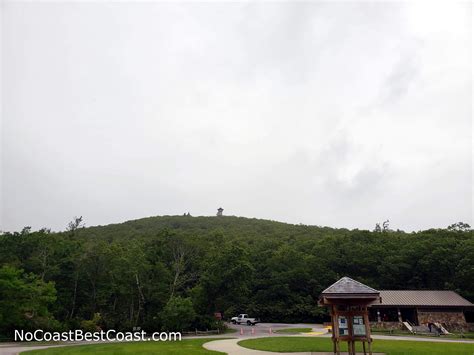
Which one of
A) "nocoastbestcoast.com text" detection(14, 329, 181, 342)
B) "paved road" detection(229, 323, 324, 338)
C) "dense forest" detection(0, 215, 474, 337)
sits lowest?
"paved road" detection(229, 323, 324, 338)

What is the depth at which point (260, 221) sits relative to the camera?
91.5m

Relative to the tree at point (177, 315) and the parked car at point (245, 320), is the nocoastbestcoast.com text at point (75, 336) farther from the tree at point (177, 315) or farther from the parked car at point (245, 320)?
the parked car at point (245, 320)

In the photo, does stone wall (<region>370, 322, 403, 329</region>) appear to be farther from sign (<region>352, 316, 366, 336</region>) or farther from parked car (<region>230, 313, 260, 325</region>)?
sign (<region>352, 316, 366, 336</region>)

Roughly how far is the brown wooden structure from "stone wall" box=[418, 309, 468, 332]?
86.6 feet

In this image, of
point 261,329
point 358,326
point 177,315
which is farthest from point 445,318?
point 358,326

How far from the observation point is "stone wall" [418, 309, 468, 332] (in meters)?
37.8

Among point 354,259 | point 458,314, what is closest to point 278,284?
point 354,259

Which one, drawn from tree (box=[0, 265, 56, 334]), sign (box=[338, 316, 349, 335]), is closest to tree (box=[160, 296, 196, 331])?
tree (box=[0, 265, 56, 334])

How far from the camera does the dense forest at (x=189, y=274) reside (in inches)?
1325

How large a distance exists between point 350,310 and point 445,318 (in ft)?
92.7

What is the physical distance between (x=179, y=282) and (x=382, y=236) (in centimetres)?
3210

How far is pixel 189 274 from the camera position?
44125 millimetres

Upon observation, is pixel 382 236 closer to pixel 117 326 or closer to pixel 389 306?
pixel 389 306

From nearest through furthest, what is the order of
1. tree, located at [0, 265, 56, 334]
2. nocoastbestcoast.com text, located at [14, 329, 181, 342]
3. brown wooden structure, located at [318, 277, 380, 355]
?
brown wooden structure, located at [318, 277, 380, 355] → tree, located at [0, 265, 56, 334] → nocoastbestcoast.com text, located at [14, 329, 181, 342]
